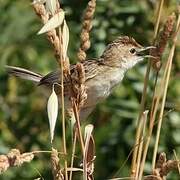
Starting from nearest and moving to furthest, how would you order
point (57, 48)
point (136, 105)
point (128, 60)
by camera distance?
point (57, 48), point (128, 60), point (136, 105)

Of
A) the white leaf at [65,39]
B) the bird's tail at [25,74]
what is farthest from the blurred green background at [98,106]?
the white leaf at [65,39]

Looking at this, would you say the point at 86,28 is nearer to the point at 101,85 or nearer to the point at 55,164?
the point at 55,164

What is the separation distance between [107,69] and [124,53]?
0.26 metres

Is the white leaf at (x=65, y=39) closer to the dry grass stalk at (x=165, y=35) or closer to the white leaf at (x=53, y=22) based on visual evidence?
the white leaf at (x=53, y=22)

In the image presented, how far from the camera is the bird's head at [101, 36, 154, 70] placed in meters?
3.80

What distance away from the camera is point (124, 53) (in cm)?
397

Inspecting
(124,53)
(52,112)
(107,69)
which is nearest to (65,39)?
(52,112)

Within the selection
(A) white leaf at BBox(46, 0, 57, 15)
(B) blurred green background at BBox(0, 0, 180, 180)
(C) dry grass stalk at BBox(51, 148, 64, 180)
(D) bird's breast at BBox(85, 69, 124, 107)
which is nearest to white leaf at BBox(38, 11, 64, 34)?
(A) white leaf at BBox(46, 0, 57, 15)

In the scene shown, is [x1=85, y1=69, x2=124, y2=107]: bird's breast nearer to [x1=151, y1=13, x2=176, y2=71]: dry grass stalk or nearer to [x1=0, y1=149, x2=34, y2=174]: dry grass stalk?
[x1=151, y1=13, x2=176, y2=71]: dry grass stalk

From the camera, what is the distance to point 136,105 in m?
4.66

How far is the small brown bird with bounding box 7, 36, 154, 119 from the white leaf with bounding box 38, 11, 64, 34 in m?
1.68

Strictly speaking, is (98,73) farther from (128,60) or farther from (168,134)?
(168,134)

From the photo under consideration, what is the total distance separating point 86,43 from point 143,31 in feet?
9.17

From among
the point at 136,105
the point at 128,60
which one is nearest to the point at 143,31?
the point at 136,105
